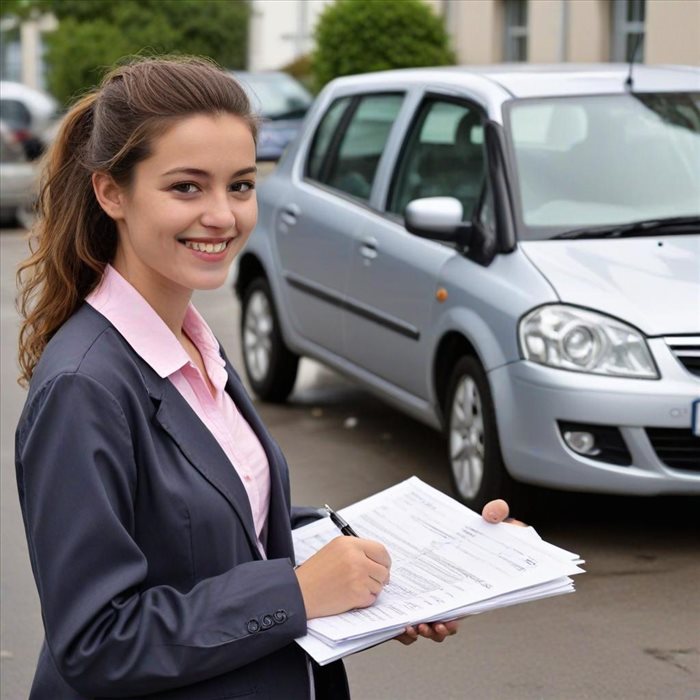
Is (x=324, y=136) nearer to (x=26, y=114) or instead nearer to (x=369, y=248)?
(x=369, y=248)

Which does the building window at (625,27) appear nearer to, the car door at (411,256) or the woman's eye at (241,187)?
the car door at (411,256)

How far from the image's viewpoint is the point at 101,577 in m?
1.86

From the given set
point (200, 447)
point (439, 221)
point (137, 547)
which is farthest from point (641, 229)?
point (137, 547)

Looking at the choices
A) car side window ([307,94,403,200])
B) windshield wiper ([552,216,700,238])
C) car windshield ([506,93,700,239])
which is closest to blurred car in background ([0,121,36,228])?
car side window ([307,94,403,200])

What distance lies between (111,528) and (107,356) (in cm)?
23

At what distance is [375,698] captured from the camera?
443cm

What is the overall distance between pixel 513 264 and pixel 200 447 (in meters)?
3.99

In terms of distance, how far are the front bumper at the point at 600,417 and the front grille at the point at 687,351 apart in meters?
0.02

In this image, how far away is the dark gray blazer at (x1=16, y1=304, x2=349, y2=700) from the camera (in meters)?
1.86

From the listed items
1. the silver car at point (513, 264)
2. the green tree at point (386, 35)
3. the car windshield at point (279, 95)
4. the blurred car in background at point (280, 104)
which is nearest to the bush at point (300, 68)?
the car windshield at point (279, 95)

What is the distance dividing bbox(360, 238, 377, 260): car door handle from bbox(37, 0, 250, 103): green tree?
36440 mm

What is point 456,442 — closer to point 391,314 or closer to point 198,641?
point 391,314

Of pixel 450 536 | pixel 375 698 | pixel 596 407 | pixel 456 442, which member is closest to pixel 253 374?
pixel 456 442

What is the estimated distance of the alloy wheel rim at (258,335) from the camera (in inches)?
327
